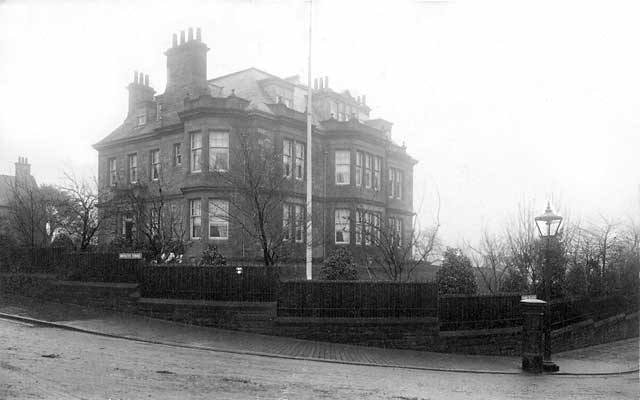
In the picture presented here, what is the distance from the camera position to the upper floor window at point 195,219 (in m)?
27.9

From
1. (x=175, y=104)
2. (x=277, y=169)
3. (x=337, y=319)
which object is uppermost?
(x=175, y=104)

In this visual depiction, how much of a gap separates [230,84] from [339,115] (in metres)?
7.25

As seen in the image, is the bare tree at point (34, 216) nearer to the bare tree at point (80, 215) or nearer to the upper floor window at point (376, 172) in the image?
the bare tree at point (80, 215)

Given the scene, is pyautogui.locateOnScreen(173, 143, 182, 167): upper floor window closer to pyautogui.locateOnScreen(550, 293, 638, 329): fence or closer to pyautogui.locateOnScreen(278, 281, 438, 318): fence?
pyautogui.locateOnScreen(278, 281, 438, 318): fence

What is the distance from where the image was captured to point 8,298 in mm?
21156

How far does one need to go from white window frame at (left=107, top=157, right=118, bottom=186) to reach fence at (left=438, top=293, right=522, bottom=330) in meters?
24.0

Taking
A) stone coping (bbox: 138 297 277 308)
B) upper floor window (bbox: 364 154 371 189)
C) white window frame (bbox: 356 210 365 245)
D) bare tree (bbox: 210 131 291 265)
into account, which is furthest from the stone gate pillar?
upper floor window (bbox: 364 154 371 189)

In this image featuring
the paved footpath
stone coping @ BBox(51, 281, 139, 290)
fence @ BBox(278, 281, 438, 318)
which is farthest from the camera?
stone coping @ BBox(51, 281, 139, 290)

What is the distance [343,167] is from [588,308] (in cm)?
1482

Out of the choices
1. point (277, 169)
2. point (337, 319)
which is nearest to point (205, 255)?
point (277, 169)

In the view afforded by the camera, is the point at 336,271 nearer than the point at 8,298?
Yes

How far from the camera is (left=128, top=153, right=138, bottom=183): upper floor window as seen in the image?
33500mm

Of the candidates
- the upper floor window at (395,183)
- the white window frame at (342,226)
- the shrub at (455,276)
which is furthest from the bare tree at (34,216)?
the upper floor window at (395,183)

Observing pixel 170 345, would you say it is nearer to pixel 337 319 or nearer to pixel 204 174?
pixel 337 319
